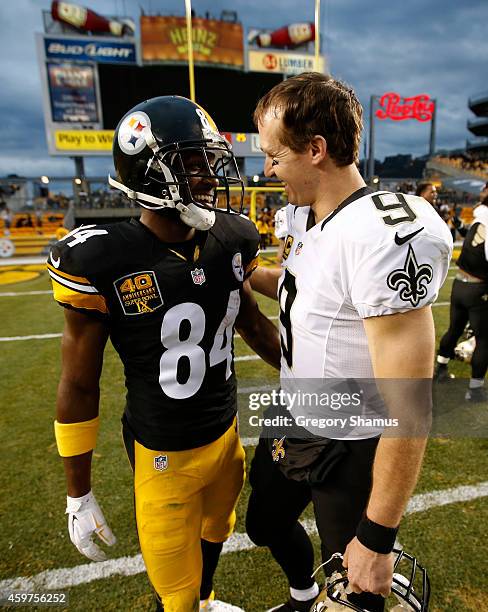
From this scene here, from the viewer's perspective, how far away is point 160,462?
1404 millimetres

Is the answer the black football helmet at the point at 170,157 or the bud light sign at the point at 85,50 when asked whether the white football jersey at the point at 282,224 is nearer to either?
the black football helmet at the point at 170,157

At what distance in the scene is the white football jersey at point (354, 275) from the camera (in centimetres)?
99

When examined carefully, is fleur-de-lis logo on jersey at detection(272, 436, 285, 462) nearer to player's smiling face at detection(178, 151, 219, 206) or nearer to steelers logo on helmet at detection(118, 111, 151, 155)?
player's smiling face at detection(178, 151, 219, 206)

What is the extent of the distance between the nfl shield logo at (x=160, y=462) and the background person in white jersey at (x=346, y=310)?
0.42 metres

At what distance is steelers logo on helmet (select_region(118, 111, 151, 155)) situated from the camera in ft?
4.42

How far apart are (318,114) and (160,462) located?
125 cm

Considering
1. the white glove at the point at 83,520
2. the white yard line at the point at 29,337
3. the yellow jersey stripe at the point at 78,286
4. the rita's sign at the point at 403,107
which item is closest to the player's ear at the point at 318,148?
the yellow jersey stripe at the point at 78,286

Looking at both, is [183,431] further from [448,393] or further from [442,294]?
[442,294]

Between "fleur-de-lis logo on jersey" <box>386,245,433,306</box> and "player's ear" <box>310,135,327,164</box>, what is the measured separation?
1.38 ft

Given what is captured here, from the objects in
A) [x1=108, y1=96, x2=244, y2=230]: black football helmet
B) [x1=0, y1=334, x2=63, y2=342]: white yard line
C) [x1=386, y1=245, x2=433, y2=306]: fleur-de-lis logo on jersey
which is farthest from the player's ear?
[x1=0, y1=334, x2=63, y2=342]: white yard line

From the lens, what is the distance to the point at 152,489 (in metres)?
1.39

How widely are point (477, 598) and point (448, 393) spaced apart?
2213mm

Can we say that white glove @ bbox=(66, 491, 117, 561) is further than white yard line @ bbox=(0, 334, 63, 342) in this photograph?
No

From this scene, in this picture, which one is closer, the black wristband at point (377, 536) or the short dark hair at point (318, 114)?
the black wristband at point (377, 536)
